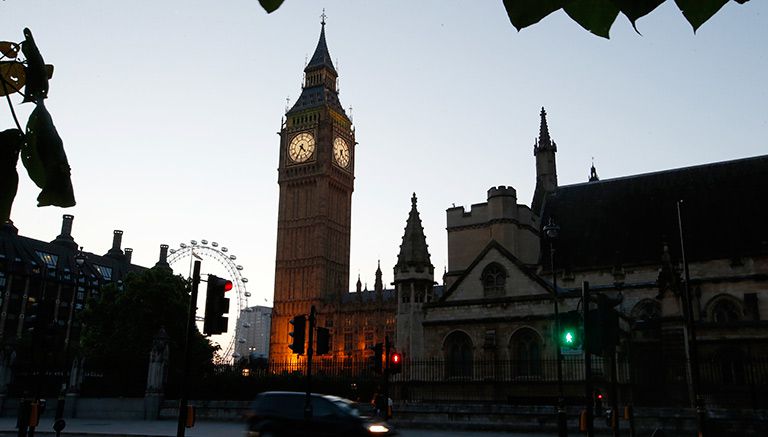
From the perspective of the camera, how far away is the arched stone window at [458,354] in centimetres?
2888

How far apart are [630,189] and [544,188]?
631 cm

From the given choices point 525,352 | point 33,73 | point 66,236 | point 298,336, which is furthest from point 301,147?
point 33,73

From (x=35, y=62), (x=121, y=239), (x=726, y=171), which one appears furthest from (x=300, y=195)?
(x=35, y=62)

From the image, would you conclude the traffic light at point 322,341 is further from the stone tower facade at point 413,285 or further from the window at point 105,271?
the window at point 105,271

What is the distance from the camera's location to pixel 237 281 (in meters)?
96.0

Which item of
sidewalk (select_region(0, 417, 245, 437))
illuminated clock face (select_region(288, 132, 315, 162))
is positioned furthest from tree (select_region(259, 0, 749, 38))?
illuminated clock face (select_region(288, 132, 315, 162))

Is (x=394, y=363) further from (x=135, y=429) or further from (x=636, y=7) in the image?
(x=636, y=7)

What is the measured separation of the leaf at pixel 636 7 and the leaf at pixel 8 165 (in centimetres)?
128

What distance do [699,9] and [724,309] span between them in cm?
3427

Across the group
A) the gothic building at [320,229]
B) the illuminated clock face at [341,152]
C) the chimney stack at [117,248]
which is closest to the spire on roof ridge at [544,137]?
the gothic building at [320,229]

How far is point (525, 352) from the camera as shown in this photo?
28312 mm

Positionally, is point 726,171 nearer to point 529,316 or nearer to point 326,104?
point 529,316

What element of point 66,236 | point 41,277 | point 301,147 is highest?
point 301,147

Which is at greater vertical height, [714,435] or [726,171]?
[726,171]
